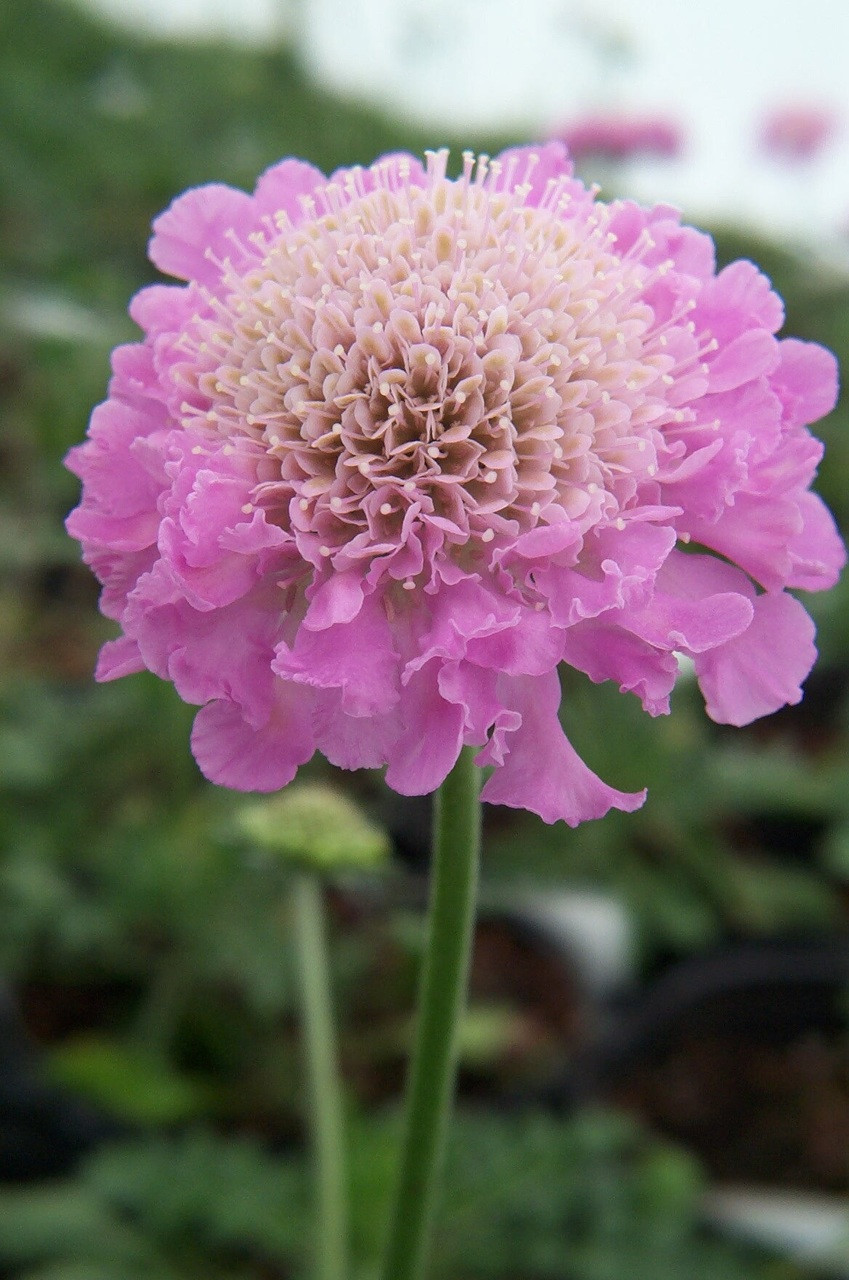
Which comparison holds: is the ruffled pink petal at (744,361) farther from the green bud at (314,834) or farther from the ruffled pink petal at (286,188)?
the green bud at (314,834)

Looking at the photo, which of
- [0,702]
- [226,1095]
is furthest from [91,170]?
[226,1095]

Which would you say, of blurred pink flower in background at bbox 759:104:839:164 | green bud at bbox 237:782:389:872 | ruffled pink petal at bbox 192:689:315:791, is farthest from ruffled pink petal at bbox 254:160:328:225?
blurred pink flower in background at bbox 759:104:839:164

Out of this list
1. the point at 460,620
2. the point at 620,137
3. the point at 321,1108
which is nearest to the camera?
the point at 460,620

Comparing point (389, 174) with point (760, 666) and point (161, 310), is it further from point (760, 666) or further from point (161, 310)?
point (760, 666)

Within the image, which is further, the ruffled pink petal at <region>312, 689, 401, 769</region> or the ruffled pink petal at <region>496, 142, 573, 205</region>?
the ruffled pink petal at <region>496, 142, 573, 205</region>

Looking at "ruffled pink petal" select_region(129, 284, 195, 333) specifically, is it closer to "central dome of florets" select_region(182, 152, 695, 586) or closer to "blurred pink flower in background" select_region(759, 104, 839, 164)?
"central dome of florets" select_region(182, 152, 695, 586)

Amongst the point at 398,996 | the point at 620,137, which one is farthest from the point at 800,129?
the point at 398,996
